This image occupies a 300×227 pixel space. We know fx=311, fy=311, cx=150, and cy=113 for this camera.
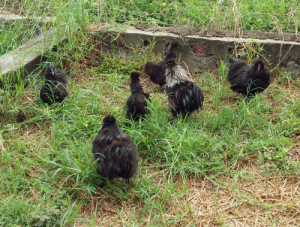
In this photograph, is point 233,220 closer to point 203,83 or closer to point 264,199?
point 264,199

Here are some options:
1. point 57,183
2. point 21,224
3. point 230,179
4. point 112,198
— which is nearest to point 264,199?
point 230,179

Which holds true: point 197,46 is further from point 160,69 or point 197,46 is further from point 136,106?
point 136,106

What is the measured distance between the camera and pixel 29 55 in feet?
15.8

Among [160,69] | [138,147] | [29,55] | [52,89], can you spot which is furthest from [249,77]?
[29,55]

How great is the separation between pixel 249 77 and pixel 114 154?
99.9 inches

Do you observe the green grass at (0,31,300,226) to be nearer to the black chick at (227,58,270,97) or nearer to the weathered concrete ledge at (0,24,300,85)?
the black chick at (227,58,270,97)

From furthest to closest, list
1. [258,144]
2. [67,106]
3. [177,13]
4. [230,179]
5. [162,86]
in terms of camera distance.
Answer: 1. [177,13]
2. [162,86]
3. [67,106]
4. [258,144]
5. [230,179]

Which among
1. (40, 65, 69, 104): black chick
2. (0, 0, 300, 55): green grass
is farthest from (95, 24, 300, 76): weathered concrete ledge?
(40, 65, 69, 104): black chick

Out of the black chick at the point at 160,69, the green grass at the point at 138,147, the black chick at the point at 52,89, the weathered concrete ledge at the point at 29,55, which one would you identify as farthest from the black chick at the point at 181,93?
the weathered concrete ledge at the point at 29,55

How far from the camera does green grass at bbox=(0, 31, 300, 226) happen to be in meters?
3.02

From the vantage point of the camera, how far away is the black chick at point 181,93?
3.96 metres

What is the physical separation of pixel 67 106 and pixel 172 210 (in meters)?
2.10

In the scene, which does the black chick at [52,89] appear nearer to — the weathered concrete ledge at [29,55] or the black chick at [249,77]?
the weathered concrete ledge at [29,55]

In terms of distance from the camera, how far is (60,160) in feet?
11.6
